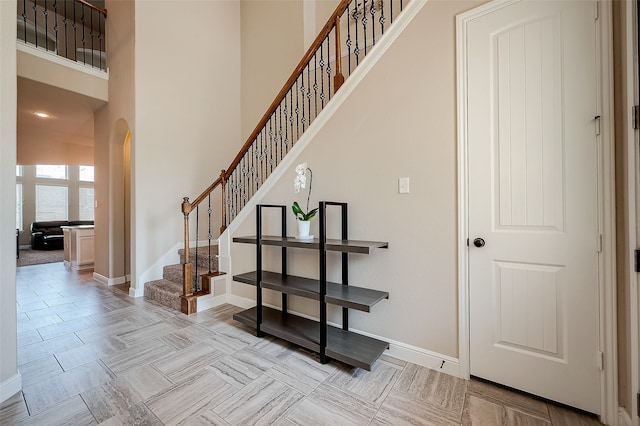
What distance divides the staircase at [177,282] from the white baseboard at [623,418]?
3.43 meters

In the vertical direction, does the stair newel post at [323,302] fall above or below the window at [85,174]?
below

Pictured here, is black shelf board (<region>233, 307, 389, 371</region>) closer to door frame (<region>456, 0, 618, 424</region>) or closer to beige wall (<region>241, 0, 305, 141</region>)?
door frame (<region>456, 0, 618, 424</region>)

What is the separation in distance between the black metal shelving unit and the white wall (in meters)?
1.50

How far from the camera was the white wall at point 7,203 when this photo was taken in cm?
169

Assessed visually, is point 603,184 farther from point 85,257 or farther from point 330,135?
point 85,257

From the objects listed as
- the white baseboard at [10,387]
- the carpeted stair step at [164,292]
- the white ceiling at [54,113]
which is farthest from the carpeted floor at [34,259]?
the white baseboard at [10,387]

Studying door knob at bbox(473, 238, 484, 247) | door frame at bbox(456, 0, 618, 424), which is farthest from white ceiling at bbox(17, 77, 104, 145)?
door frame at bbox(456, 0, 618, 424)

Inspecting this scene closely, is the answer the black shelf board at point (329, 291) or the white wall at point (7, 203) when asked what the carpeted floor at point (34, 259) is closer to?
the white wall at point (7, 203)

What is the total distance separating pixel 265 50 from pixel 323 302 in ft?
15.1

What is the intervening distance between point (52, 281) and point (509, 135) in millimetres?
6608

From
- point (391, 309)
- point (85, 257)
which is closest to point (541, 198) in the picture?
point (391, 309)

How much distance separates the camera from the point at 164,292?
3402 millimetres

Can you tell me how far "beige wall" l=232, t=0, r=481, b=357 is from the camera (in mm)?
1917

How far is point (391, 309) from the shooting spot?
2160 millimetres
